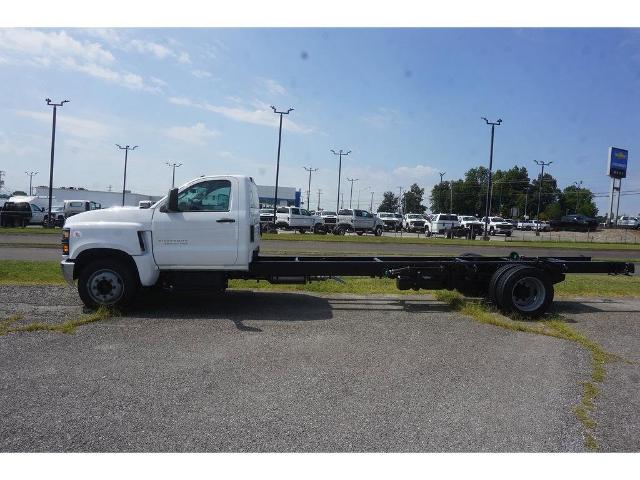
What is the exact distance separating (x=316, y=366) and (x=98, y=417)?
7.48ft

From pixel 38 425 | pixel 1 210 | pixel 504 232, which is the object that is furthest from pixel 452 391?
pixel 504 232

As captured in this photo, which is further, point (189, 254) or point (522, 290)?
point (522, 290)

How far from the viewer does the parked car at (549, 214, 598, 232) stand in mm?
61469

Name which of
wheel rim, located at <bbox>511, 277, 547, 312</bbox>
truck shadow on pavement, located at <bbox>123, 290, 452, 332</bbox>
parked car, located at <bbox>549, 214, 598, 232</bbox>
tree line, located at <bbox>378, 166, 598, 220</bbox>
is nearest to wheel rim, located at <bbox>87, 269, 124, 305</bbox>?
truck shadow on pavement, located at <bbox>123, 290, 452, 332</bbox>

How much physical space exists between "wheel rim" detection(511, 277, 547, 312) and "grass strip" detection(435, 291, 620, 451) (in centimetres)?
29

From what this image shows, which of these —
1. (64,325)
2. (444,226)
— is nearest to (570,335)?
(64,325)

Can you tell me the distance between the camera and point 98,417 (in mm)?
4211

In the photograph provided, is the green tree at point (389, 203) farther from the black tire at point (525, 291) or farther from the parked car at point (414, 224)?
the black tire at point (525, 291)

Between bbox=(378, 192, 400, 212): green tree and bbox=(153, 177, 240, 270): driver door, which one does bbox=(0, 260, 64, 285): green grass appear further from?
bbox=(378, 192, 400, 212): green tree

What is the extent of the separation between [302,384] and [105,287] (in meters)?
4.37

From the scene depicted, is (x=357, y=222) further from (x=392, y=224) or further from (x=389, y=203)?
(x=389, y=203)

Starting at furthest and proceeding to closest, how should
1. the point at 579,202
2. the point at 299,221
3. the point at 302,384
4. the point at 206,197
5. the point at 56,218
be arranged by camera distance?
1. the point at 579,202
2. the point at 299,221
3. the point at 56,218
4. the point at 206,197
5. the point at 302,384

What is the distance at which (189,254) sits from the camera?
816cm

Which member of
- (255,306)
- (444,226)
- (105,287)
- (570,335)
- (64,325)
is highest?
(444,226)
